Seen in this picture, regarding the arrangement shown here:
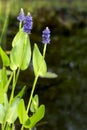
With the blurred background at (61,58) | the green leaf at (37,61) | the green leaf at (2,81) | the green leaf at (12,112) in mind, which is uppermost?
the green leaf at (37,61)

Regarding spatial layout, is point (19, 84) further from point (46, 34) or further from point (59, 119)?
point (46, 34)

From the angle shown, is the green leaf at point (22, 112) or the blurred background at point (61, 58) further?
the blurred background at point (61, 58)

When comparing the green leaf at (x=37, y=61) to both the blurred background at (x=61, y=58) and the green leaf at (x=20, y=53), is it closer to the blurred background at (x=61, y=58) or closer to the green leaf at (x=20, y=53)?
the green leaf at (x=20, y=53)

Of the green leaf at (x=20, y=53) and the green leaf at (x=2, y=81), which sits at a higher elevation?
the green leaf at (x=20, y=53)

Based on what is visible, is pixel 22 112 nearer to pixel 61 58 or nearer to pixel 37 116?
pixel 37 116

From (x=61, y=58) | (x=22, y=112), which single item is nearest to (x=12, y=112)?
(x=22, y=112)

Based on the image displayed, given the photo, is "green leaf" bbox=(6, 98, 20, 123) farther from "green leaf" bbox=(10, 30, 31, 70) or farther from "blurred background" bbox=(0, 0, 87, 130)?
"blurred background" bbox=(0, 0, 87, 130)

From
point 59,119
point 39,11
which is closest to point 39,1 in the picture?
point 39,11

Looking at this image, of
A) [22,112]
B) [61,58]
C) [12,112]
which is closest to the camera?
[22,112]

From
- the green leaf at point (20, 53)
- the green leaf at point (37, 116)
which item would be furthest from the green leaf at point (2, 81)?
the green leaf at point (37, 116)
